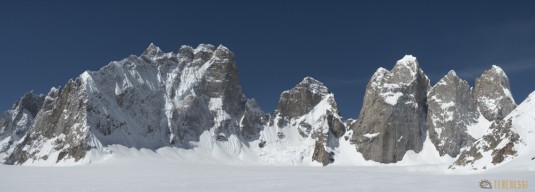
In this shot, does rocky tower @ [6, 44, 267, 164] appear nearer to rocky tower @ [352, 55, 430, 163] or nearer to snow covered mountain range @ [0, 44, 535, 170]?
snow covered mountain range @ [0, 44, 535, 170]

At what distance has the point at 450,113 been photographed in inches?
6590

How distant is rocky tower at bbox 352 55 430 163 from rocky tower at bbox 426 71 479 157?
155 inches

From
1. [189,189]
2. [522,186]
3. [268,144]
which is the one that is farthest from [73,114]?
[522,186]

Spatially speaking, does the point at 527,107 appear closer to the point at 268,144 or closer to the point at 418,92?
the point at 418,92

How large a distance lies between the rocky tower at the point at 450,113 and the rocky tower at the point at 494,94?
11.4 ft

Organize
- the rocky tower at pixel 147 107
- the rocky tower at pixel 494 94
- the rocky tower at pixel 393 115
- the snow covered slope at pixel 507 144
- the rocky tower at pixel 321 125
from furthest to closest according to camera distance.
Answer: the rocky tower at pixel 494 94, the rocky tower at pixel 321 125, the rocky tower at pixel 393 115, the rocky tower at pixel 147 107, the snow covered slope at pixel 507 144

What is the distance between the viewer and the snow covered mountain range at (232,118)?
151m

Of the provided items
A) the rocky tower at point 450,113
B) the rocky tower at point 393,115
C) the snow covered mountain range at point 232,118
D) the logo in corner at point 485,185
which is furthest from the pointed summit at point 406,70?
the logo in corner at point 485,185

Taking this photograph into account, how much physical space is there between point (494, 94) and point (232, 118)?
3859 inches

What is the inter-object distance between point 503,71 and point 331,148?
72500 mm

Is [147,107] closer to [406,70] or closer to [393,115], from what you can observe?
[393,115]

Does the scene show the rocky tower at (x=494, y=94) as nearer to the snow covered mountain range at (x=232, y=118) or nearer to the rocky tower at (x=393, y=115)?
the snow covered mountain range at (x=232, y=118)

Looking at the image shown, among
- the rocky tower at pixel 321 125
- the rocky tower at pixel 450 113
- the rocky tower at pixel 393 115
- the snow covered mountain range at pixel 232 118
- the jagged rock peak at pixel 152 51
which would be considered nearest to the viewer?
the snow covered mountain range at pixel 232 118

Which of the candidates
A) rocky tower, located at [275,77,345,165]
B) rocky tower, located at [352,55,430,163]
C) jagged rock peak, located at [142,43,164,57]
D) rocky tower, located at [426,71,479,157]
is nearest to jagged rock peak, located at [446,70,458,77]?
rocky tower, located at [426,71,479,157]
